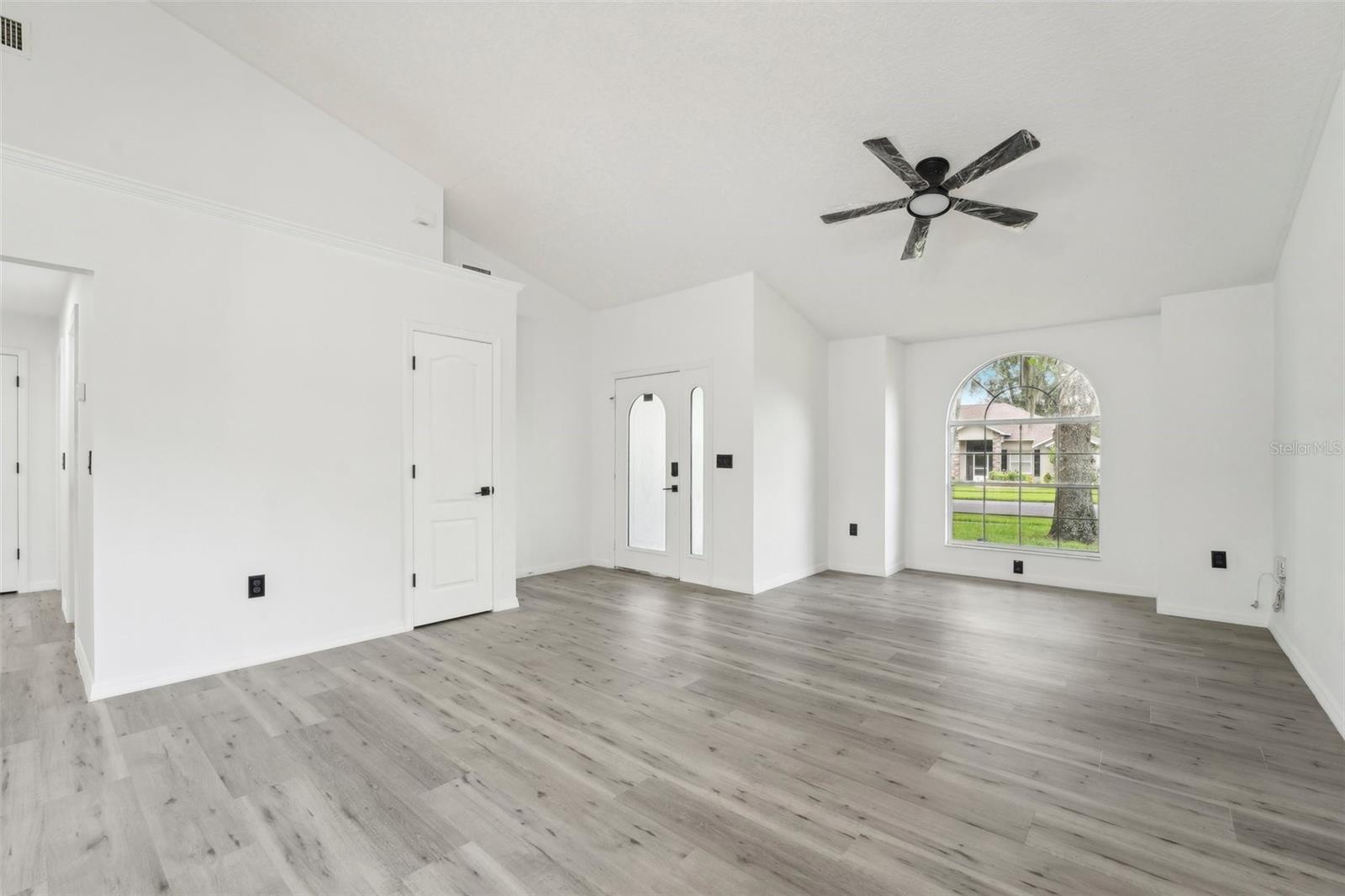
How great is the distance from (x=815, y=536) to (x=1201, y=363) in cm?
359

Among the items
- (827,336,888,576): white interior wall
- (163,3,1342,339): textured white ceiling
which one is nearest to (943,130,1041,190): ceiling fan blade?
(163,3,1342,339): textured white ceiling

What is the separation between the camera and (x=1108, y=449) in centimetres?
555

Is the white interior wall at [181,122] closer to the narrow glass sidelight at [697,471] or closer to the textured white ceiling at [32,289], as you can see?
the textured white ceiling at [32,289]

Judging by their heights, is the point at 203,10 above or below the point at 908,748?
above

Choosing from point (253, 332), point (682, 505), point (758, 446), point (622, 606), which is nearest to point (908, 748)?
point (622, 606)

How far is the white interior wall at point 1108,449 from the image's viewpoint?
211 inches

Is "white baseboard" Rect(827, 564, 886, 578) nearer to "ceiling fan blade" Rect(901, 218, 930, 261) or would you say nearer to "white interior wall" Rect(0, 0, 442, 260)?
"ceiling fan blade" Rect(901, 218, 930, 261)

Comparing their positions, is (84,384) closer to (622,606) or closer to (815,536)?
(622,606)

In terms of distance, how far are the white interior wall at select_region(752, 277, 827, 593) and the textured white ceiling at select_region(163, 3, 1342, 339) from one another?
0.67 metres

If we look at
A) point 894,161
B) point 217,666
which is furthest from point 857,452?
point 217,666

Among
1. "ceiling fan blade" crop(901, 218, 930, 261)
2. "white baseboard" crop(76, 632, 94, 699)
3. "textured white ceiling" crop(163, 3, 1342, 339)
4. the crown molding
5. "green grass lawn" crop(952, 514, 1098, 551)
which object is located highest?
"textured white ceiling" crop(163, 3, 1342, 339)

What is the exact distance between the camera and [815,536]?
6488 millimetres

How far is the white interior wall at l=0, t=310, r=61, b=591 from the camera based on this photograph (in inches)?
214

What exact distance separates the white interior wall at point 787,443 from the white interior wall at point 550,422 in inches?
87.5
